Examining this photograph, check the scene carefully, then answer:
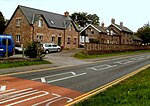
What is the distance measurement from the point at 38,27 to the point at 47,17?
5425mm

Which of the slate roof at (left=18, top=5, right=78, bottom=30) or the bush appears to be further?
the slate roof at (left=18, top=5, right=78, bottom=30)

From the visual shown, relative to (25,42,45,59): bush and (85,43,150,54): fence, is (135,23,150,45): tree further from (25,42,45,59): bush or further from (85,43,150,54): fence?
(25,42,45,59): bush

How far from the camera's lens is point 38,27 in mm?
54469

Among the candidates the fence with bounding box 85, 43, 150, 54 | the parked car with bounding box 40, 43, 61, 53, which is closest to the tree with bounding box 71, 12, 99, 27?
the fence with bounding box 85, 43, 150, 54

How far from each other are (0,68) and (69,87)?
29.9ft

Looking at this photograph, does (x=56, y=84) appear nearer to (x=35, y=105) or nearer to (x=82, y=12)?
(x=35, y=105)

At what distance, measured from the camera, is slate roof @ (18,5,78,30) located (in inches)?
2124

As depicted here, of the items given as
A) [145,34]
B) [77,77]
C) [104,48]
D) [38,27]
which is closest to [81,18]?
[145,34]

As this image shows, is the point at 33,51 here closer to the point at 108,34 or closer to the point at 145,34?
the point at 108,34

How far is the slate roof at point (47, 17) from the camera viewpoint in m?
53.9

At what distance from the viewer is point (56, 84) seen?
15.6m

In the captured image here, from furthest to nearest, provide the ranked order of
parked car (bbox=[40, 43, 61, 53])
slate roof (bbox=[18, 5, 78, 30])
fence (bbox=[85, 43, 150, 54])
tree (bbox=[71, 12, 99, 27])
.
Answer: tree (bbox=[71, 12, 99, 27]) → slate roof (bbox=[18, 5, 78, 30]) → fence (bbox=[85, 43, 150, 54]) → parked car (bbox=[40, 43, 61, 53])

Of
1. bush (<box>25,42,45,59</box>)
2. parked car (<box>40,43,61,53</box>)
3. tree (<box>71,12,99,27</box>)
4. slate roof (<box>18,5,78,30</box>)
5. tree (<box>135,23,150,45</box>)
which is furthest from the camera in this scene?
tree (<box>71,12,99,27</box>)

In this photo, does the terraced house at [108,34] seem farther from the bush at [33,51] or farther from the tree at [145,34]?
the bush at [33,51]
